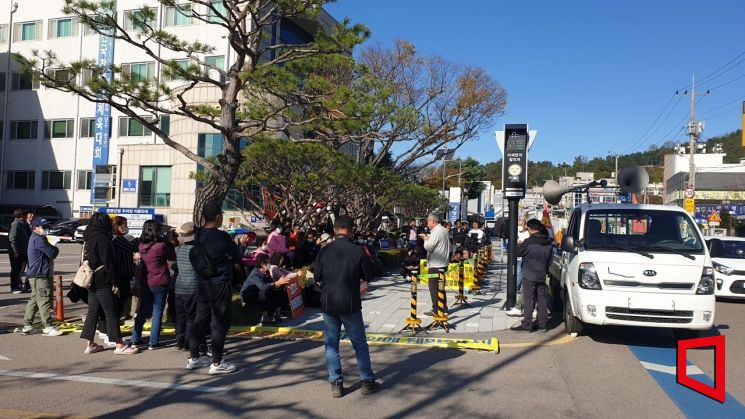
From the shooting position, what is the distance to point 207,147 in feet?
119

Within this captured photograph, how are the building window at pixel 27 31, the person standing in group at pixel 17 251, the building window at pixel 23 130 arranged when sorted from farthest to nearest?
the building window at pixel 23 130, the building window at pixel 27 31, the person standing in group at pixel 17 251

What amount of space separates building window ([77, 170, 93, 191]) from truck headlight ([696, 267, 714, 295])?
4209 centimetres

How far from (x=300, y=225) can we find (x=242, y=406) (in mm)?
13472

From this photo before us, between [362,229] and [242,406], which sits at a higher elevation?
[362,229]

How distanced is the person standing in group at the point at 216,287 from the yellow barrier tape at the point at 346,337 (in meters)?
2.01

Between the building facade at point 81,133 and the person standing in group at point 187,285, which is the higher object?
the building facade at point 81,133

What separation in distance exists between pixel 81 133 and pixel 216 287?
133 ft

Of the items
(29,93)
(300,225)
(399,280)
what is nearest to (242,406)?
(399,280)

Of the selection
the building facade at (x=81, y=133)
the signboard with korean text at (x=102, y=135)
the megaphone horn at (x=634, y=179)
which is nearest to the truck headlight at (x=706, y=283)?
the megaphone horn at (x=634, y=179)

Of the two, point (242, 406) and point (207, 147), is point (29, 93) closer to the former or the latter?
point (207, 147)

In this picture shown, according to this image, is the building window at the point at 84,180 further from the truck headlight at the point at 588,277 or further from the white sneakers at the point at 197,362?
the truck headlight at the point at 588,277

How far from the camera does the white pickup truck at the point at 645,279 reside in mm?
7809

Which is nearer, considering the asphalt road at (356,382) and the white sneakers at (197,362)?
the asphalt road at (356,382)

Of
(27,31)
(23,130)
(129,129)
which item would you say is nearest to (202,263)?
(129,129)
